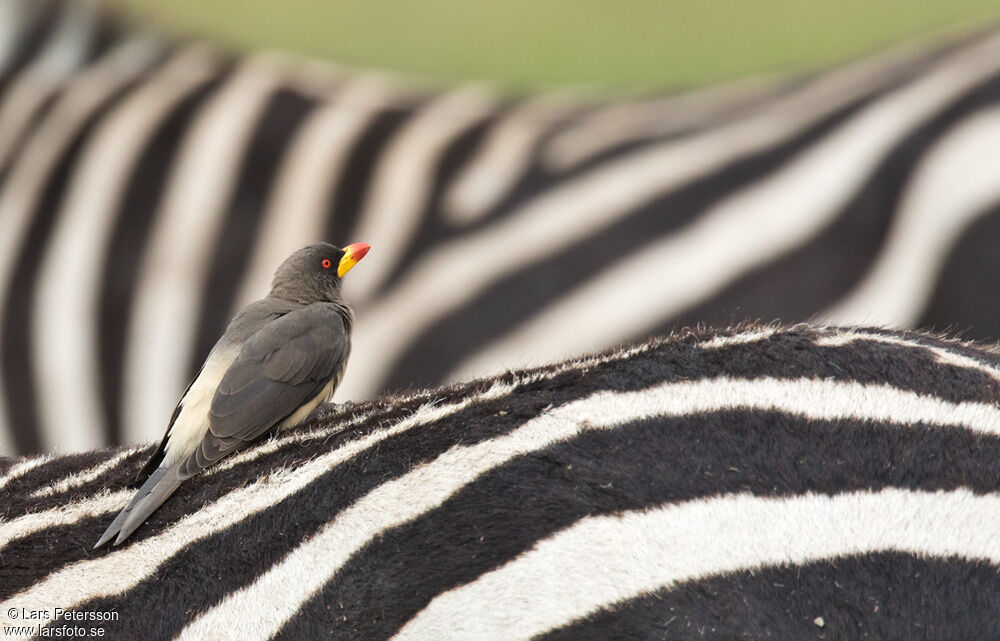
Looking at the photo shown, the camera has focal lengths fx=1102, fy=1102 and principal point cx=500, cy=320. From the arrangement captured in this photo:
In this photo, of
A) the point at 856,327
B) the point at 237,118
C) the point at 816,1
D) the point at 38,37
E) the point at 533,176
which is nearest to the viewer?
the point at 856,327

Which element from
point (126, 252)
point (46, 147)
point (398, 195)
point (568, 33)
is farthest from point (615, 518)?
point (568, 33)

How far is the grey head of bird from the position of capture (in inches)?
25.7

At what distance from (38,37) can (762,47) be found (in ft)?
3.44

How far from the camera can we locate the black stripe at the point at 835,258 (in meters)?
0.88

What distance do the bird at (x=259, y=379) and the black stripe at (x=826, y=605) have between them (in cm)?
20

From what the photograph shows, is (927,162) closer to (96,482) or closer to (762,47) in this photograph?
(96,482)

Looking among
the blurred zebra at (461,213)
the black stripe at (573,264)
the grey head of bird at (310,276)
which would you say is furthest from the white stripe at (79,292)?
the grey head of bird at (310,276)

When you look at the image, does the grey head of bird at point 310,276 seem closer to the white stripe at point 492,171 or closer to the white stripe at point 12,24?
the white stripe at point 492,171

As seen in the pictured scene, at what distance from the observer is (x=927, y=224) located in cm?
86

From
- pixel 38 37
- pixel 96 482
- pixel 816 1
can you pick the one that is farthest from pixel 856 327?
pixel 816 1

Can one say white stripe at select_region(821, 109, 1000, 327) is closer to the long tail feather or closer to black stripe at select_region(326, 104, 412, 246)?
black stripe at select_region(326, 104, 412, 246)

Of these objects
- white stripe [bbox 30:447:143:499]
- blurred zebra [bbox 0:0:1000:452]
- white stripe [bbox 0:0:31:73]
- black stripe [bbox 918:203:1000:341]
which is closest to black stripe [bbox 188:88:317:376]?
blurred zebra [bbox 0:0:1000:452]

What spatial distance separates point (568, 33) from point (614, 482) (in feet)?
4.52

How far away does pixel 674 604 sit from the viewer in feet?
1.19
